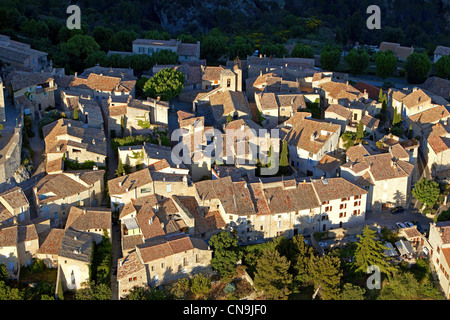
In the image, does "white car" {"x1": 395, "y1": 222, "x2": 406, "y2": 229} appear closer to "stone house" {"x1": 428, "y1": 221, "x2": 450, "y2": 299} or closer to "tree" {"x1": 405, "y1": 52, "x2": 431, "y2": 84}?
"stone house" {"x1": 428, "y1": 221, "x2": 450, "y2": 299}

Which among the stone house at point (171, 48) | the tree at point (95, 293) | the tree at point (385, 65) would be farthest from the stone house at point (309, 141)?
the tree at point (385, 65)

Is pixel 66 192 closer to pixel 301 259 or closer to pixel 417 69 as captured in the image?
pixel 301 259

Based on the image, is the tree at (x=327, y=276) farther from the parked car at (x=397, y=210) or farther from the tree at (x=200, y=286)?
the parked car at (x=397, y=210)

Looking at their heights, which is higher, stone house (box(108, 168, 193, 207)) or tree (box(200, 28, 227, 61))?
tree (box(200, 28, 227, 61))

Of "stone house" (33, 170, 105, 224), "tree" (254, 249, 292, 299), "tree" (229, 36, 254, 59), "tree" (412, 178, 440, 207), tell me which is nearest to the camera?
"tree" (254, 249, 292, 299)

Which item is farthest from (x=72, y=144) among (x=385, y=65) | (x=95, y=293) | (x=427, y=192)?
(x=385, y=65)

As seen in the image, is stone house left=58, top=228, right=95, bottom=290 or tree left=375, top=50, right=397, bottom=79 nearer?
stone house left=58, top=228, right=95, bottom=290

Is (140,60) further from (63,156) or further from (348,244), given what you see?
(348,244)

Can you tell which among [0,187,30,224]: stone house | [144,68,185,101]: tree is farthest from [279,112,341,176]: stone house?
[0,187,30,224]: stone house

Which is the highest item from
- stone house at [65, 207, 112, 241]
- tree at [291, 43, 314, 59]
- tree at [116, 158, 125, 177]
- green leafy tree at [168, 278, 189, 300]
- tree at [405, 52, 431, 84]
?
tree at [291, 43, 314, 59]
